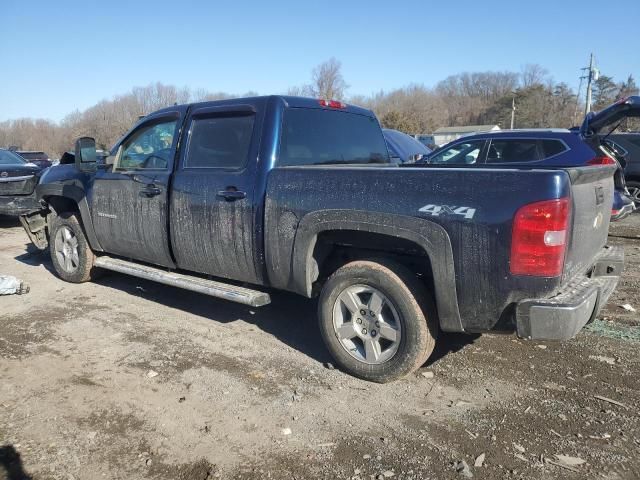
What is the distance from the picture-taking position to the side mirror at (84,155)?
5531 mm

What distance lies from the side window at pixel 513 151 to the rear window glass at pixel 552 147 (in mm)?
116

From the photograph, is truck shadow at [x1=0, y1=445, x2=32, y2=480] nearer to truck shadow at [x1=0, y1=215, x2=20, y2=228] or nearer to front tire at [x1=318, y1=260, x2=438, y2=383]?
front tire at [x1=318, y1=260, x2=438, y2=383]

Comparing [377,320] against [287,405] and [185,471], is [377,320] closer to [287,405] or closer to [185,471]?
[287,405]

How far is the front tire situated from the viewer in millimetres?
3467

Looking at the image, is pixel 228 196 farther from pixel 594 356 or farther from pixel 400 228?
pixel 594 356

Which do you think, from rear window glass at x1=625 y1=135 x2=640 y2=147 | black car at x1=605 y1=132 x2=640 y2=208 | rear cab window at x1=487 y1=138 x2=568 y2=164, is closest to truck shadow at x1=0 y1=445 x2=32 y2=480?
rear cab window at x1=487 y1=138 x2=568 y2=164

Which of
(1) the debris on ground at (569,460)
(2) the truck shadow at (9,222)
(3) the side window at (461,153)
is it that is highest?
(3) the side window at (461,153)

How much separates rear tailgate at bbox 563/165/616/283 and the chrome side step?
2.21m

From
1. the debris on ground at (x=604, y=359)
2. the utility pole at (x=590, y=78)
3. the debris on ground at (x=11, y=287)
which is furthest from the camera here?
the utility pole at (x=590, y=78)

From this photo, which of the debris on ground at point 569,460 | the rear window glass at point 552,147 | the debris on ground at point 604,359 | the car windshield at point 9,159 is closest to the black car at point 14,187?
the car windshield at point 9,159

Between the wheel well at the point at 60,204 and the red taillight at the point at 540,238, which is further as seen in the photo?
the wheel well at the point at 60,204

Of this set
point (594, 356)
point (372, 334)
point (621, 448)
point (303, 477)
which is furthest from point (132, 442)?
point (594, 356)

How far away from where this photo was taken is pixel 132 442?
9.92 ft

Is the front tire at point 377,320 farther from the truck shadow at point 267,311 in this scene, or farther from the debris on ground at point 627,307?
the debris on ground at point 627,307
